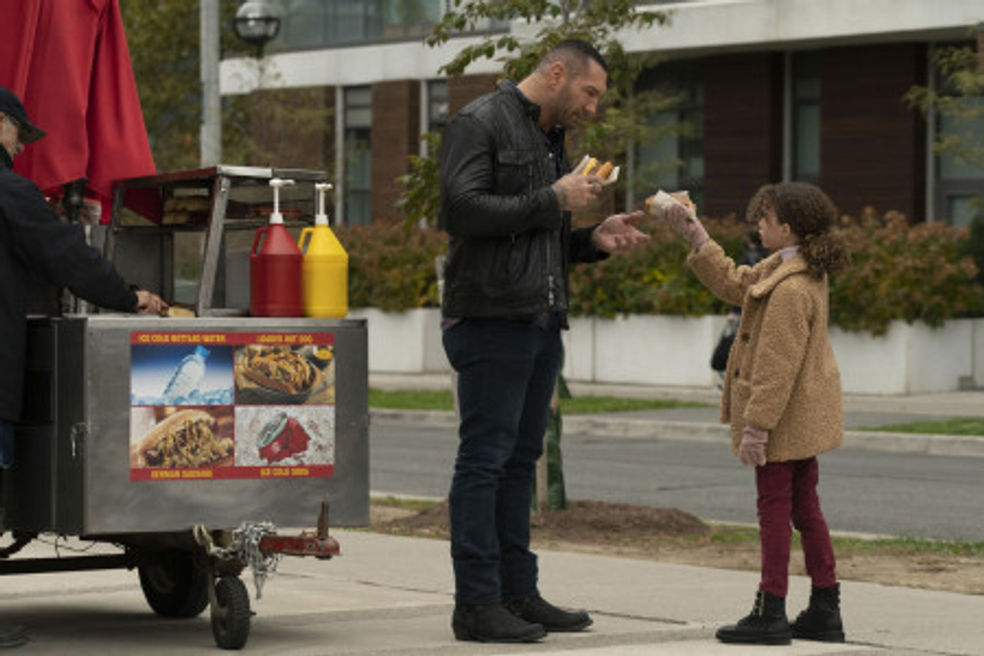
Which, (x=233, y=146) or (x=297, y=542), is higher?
(x=233, y=146)

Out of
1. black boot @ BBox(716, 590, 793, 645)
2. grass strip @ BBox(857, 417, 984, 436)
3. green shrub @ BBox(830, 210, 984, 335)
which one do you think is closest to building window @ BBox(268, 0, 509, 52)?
green shrub @ BBox(830, 210, 984, 335)

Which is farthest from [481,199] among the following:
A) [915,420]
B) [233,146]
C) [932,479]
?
[233,146]

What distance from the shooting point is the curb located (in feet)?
65.1

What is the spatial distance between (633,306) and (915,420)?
648 cm

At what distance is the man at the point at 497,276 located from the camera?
25.9 ft

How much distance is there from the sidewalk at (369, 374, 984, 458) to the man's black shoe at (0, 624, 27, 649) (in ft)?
39.1

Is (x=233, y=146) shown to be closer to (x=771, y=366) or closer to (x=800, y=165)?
(x=800, y=165)

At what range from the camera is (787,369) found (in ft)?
26.2

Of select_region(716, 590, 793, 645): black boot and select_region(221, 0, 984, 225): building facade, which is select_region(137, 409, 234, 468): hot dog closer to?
select_region(716, 590, 793, 645): black boot

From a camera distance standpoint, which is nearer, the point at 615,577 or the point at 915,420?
the point at 615,577

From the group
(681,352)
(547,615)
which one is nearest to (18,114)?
(547,615)

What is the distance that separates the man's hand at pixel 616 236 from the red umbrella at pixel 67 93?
187cm

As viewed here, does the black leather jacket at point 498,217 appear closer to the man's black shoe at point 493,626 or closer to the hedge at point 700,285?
the man's black shoe at point 493,626

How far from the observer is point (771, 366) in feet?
26.2
